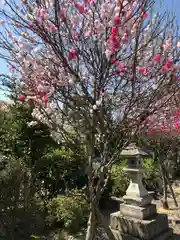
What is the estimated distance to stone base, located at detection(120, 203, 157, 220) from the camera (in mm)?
4227

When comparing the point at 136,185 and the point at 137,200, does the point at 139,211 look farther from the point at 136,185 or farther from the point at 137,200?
the point at 136,185

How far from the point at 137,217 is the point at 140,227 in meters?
0.20

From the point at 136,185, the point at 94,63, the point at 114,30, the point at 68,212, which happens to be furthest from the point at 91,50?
the point at 68,212

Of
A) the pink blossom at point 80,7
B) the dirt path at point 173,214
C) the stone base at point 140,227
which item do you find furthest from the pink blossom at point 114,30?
the dirt path at point 173,214

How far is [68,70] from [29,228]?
320 cm

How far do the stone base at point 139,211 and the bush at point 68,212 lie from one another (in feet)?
2.85

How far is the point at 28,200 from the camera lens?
4387 millimetres

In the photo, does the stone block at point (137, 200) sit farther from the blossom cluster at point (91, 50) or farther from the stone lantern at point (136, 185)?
the blossom cluster at point (91, 50)

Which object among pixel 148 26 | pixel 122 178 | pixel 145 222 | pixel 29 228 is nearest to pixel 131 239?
pixel 145 222

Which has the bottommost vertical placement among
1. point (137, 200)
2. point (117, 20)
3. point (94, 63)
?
point (137, 200)

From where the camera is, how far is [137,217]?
4.27 metres

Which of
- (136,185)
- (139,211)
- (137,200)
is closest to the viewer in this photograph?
(139,211)

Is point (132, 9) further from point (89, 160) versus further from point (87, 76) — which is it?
point (89, 160)

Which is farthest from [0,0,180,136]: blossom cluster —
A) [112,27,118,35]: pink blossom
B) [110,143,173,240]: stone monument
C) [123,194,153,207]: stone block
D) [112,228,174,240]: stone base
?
[112,228,174,240]: stone base
